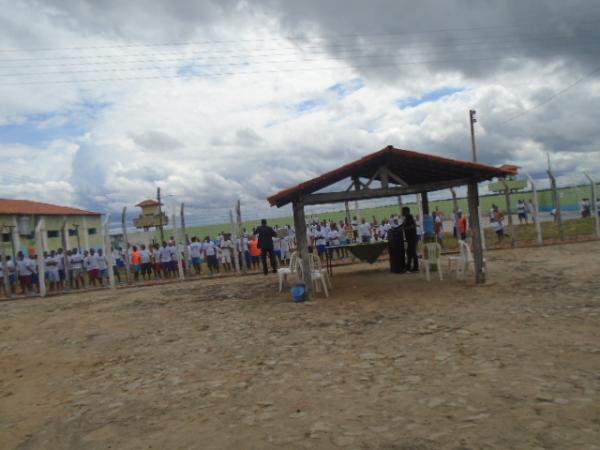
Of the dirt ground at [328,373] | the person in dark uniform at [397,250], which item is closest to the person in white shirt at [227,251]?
the person in dark uniform at [397,250]

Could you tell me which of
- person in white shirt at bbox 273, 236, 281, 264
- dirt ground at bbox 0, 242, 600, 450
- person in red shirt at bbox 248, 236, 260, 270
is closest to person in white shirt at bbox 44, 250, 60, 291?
person in red shirt at bbox 248, 236, 260, 270

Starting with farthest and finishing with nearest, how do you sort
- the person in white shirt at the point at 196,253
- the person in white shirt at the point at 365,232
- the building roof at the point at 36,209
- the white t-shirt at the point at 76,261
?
1. the building roof at the point at 36,209
2. the person in white shirt at the point at 365,232
3. the person in white shirt at the point at 196,253
4. the white t-shirt at the point at 76,261

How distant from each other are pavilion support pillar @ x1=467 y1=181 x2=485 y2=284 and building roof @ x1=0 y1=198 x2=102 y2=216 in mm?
35308

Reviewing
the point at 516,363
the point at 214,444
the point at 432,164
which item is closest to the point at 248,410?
the point at 214,444

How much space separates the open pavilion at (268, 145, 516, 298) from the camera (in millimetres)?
10016

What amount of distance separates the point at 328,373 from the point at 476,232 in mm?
6291

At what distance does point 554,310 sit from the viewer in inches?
293

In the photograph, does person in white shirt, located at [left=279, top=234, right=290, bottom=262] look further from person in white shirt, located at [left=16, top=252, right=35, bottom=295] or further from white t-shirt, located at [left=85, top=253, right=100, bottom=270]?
person in white shirt, located at [left=16, top=252, right=35, bottom=295]

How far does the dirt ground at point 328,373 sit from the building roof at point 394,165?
239 centimetres

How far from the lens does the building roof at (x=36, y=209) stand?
37.7 metres

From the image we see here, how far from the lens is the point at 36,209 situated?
4031cm

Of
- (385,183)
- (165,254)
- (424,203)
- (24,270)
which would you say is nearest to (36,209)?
(24,270)

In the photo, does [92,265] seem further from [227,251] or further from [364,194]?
[364,194]

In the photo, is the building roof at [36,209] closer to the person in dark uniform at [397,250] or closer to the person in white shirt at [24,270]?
the person in white shirt at [24,270]
